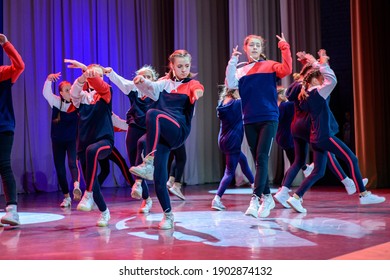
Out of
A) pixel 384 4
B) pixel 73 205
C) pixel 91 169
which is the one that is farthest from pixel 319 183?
pixel 91 169

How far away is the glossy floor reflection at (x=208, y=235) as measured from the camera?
3.02 meters

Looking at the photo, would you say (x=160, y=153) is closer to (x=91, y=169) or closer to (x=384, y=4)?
(x=91, y=169)

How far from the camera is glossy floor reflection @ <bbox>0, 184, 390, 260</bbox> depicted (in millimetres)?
3023

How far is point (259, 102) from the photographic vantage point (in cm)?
442

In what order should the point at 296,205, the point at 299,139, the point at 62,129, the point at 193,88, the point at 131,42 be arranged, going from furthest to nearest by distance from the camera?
the point at 131,42 → the point at 62,129 → the point at 299,139 → the point at 296,205 → the point at 193,88

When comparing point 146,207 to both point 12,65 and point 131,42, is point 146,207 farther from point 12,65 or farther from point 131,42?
point 131,42

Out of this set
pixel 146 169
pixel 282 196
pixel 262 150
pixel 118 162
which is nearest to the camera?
pixel 146 169

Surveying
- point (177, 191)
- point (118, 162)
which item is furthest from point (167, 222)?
point (177, 191)

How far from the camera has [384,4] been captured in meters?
7.68

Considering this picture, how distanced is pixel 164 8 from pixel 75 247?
7180 millimetres

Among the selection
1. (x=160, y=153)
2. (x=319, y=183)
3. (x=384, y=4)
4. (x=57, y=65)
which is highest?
(x=384, y=4)

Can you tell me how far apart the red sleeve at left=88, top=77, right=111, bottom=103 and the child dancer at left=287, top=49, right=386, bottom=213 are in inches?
68.7

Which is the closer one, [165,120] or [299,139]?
[165,120]

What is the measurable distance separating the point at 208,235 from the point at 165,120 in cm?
82
